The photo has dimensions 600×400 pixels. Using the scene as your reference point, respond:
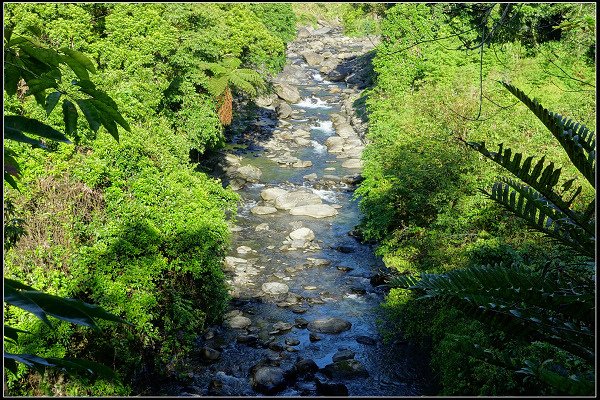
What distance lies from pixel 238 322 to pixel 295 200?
664cm

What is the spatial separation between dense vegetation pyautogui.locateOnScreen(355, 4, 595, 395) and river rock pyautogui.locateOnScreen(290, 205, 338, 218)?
7.87ft

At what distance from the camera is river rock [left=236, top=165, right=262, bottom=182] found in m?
19.1

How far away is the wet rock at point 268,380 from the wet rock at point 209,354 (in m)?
0.91

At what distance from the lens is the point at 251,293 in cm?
1232

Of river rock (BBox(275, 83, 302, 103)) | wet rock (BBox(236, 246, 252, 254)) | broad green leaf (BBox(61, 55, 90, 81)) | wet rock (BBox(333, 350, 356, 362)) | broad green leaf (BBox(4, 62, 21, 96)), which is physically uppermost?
broad green leaf (BBox(61, 55, 90, 81))

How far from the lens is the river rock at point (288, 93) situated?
27.6 meters

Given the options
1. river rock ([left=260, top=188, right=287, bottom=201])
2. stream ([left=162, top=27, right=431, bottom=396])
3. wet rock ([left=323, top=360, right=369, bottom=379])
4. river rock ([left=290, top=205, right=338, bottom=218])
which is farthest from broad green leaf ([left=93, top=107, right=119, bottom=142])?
river rock ([left=260, top=188, right=287, bottom=201])

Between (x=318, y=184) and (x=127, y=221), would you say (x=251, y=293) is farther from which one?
(x=318, y=184)

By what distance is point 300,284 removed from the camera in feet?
41.7

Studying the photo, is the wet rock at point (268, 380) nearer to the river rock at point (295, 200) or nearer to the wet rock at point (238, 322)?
the wet rock at point (238, 322)

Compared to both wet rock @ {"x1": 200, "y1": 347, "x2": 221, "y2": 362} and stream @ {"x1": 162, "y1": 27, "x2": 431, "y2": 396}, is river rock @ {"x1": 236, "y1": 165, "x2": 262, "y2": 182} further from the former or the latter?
wet rock @ {"x1": 200, "y1": 347, "x2": 221, "y2": 362}

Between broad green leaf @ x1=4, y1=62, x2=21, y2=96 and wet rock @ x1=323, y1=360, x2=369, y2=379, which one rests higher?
broad green leaf @ x1=4, y1=62, x2=21, y2=96

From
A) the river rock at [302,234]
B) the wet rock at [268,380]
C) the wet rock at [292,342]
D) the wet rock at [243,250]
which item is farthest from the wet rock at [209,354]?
the river rock at [302,234]

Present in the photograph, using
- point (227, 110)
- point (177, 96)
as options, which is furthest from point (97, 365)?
point (227, 110)
